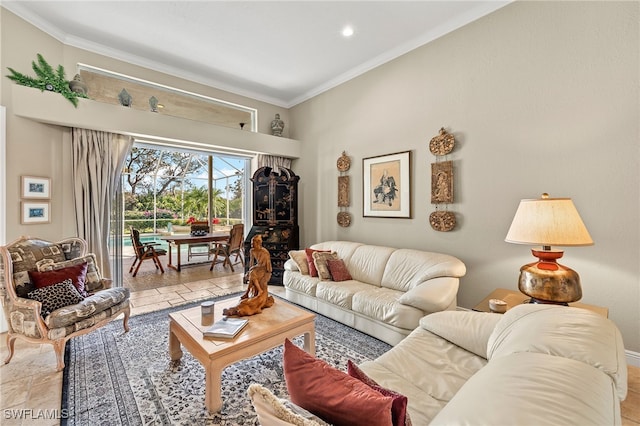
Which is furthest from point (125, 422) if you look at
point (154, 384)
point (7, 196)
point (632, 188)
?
point (632, 188)

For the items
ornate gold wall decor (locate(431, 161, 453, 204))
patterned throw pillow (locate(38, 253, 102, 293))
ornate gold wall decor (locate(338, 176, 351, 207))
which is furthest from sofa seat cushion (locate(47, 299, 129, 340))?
ornate gold wall decor (locate(431, 161, 453, 204))

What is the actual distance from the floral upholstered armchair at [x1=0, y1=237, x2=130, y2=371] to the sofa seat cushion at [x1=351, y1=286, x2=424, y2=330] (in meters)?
2.46

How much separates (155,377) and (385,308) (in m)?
2.05

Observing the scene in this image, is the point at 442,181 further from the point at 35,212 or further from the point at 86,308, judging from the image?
the point at 35,212

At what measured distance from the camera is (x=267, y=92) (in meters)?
5.24

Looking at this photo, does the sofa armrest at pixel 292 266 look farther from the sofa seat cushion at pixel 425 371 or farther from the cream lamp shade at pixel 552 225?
the cream lamp shade at pixel 552 225

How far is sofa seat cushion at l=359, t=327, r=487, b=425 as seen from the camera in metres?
1.31

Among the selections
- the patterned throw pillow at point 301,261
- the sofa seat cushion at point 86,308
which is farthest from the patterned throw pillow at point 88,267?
the patterned throw pillow at point 301,261

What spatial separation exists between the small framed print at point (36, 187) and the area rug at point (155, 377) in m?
1.80

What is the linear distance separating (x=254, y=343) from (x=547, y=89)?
349cm

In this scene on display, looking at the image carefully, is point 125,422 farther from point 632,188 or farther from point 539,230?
point 632,188

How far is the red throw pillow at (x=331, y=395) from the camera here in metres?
0.78

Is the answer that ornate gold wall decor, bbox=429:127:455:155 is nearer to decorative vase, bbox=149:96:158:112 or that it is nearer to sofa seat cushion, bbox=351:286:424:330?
sofa seat cushion, bbox=351:286:424:330

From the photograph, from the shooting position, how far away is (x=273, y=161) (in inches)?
215
